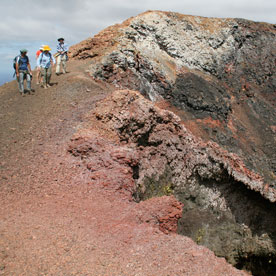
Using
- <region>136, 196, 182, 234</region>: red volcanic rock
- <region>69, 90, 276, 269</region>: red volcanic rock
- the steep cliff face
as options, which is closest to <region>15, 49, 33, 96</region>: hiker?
<region>69, 90, 276, 269</region>: red volcanic rock

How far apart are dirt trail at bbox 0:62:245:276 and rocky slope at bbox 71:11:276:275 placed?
189 centimetres

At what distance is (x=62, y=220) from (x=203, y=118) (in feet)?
62.8

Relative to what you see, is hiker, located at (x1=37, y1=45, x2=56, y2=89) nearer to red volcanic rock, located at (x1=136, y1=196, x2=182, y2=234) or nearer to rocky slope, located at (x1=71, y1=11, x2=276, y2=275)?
rocky slope, located at (x1=71, y1=11, x2=276, y2=275)

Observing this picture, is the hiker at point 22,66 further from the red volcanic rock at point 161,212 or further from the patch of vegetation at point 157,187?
the red volcanic rock at point 161,212

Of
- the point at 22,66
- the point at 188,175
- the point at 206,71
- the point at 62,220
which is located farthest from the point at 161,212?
the point at 206,71

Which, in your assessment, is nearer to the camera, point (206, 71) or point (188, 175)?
point (188, 175)

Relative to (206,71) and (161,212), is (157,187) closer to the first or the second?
(161,212)

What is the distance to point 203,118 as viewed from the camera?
2655 centimetres

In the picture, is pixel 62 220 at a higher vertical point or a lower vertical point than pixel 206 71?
lower

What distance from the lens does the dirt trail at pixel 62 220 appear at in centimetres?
809

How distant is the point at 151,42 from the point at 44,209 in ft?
70.3

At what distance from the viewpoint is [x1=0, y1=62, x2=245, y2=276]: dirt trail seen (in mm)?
8086

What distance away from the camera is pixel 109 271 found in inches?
311

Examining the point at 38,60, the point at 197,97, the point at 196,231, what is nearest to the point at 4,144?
the point at 38,60
